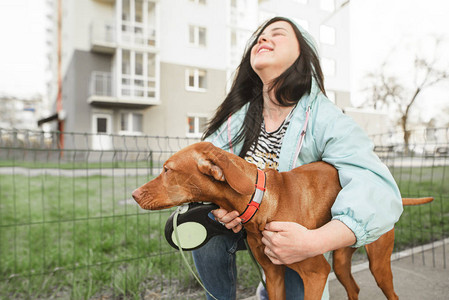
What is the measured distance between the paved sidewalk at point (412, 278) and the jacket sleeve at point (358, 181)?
1458mm

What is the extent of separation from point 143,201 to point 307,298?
800 mm

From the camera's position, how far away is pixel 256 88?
6.61 feet

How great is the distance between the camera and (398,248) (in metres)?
3.72

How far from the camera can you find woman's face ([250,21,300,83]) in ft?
5.53

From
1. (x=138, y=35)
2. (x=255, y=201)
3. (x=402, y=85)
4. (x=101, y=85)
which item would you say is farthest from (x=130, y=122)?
(x=402, y=85)

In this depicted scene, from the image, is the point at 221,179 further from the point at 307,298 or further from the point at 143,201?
the point at 307,298

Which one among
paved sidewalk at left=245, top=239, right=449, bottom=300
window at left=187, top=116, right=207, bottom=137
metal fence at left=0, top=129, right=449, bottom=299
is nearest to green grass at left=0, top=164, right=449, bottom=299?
metal fence at left=0, top=129, right=449, bottom=299

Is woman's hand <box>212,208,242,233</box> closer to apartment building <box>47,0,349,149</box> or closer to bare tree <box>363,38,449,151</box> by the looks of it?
apartment building <box>47,0,349,149</box>

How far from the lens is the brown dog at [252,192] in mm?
1291

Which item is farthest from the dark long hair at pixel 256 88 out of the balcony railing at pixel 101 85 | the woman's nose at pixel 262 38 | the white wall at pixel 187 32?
the white wall at pixel 187 32

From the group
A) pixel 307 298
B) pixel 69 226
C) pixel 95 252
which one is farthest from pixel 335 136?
pixel 69 226

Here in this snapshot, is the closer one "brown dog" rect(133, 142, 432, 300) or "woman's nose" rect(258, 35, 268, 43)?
"brown dog" rect(133, 142, 432, 300)

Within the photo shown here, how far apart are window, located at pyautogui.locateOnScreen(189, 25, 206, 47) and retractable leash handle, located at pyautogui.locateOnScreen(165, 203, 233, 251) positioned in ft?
51.7

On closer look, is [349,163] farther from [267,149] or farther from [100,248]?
[100,248]
